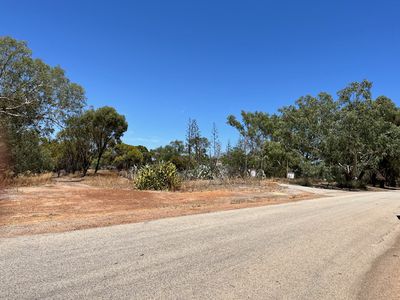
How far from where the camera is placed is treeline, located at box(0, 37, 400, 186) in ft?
90.1

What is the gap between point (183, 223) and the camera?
10.2 metres

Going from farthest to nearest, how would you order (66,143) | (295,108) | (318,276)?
(66,143)
(295,108)
(318,276)

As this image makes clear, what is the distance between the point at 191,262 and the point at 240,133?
5256 centimetres

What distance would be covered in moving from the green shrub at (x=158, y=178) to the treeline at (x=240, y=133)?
0.48m

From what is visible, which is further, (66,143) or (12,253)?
(66,143)

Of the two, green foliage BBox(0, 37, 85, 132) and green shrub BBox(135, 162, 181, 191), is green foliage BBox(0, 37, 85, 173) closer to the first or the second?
green foliage BBox(0, 37, 85, 132)

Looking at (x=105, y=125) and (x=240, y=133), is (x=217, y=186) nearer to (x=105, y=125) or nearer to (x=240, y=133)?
(x=105, y=125)

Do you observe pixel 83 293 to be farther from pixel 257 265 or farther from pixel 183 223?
pixel 183 223

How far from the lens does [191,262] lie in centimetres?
623

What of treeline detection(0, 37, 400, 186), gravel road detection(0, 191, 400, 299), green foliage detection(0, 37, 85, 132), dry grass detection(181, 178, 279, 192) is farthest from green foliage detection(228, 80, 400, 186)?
gravel road detection(0, 191, 400, 299)

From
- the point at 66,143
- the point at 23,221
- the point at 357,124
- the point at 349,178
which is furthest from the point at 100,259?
the point at 66,143

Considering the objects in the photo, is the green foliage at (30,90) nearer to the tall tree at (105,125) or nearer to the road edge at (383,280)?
the tall tree at (105,125)

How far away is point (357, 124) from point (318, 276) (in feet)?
115

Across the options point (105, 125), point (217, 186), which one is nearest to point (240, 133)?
point (105, 125)
